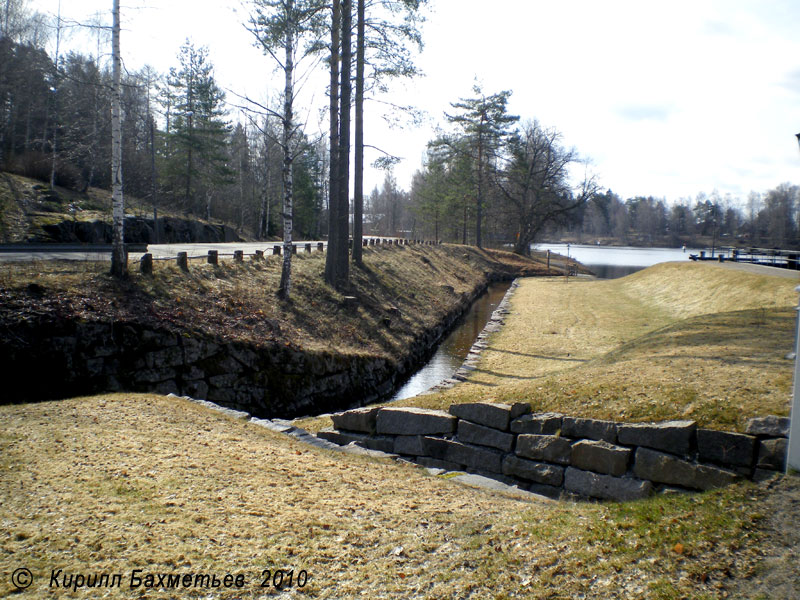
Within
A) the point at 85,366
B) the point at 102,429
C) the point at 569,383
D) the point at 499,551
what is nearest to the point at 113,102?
the point at 85,366

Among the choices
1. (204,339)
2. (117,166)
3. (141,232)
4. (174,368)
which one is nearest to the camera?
(174,368)

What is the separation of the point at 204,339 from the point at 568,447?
7083 millimetres

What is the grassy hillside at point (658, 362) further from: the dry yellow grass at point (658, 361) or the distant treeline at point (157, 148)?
the distant treeline at point (157, 148)

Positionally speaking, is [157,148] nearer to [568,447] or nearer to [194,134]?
[194,134]

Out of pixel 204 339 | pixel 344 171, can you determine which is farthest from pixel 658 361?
pixel 344 171

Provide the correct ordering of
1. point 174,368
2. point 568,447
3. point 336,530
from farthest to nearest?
point 174,368 < point 568,447 < point 336,530

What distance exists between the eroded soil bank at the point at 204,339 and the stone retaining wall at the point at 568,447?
3.31 m

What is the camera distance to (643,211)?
386ft

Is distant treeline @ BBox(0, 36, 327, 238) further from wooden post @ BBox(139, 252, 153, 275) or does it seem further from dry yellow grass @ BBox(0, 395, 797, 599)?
dry yellow grass @ BBox(0, 395, 797, 599)

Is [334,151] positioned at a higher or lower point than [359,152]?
lower

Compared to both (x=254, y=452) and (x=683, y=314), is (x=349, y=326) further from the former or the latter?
(x=683, y=314)

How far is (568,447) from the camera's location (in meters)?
5.61

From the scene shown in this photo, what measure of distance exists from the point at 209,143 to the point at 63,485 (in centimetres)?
3500

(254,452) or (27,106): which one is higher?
(27,106)
